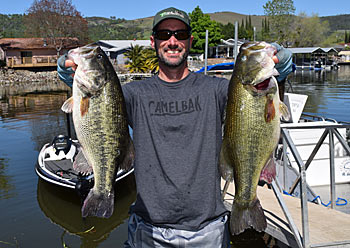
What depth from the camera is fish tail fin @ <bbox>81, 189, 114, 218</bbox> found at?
106 inches

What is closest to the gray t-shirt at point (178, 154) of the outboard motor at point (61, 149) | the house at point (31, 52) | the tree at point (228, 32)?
the outboard motor at point (61, 149)

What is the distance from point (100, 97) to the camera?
271cm

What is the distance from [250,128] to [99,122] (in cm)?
126

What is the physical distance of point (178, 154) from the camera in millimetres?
2695

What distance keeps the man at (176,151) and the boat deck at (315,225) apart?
2415 millimetres

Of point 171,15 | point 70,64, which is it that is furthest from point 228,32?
point 70,64

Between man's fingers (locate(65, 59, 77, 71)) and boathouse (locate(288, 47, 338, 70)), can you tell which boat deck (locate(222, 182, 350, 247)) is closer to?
man's fingers (locate(65, 59, 77, 71))

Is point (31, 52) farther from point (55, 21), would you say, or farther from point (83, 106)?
point (83, 106)

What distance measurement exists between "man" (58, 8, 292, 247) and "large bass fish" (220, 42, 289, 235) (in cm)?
13

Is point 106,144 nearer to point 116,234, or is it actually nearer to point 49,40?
point 116,234

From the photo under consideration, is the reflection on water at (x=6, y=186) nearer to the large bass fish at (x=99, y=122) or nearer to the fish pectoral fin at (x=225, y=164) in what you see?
the large bass fish at (x=99, y=122)

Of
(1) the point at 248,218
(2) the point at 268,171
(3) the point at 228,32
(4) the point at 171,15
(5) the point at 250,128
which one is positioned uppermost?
(3) the point at 228,32

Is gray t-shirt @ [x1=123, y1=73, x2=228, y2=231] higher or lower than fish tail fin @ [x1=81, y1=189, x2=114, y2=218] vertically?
higher

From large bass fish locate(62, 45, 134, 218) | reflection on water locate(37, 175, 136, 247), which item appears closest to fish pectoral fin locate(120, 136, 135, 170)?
large bass fish locate(62, 45, 134, 218)
